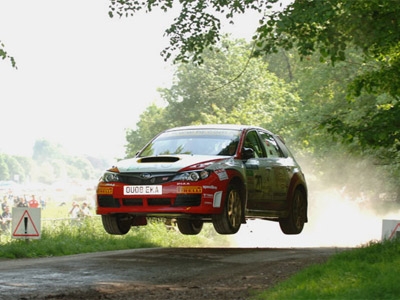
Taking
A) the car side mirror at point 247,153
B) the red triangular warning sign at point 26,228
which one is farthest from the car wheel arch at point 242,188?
the red triangular warning sign at point 26,228

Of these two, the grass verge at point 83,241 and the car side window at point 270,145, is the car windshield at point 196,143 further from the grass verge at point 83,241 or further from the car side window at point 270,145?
the grass verge at point 83,241

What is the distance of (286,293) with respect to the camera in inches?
332

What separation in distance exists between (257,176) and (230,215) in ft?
4.20

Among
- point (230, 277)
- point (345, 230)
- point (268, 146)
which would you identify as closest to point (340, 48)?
point (268, 146)

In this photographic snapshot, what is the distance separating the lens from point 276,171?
14.7 meters

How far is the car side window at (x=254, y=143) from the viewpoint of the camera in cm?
1402

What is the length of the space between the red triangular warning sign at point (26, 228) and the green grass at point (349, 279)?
27.9ft

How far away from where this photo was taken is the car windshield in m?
13.4

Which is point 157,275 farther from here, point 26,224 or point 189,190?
point 26,224

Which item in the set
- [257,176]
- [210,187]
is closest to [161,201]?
[210,187]

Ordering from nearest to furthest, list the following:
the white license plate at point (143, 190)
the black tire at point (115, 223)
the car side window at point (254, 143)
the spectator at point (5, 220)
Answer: the white license plate at point (143, 190), the black tire at point (115, 223), the car side window at point (254, 143), the spectator at point (5, 220)

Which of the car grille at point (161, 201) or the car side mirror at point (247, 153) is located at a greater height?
the car side mirror at point (247, 153)

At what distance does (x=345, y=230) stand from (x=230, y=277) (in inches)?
1775

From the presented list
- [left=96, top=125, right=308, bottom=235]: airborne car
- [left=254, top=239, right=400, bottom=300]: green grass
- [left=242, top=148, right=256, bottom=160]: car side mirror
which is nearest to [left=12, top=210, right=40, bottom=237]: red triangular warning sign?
[left=96, top=125, right=308, bottom=235]: airborne car
